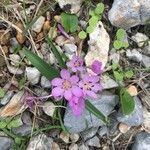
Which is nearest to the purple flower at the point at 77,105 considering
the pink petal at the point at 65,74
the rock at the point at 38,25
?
the pink petal at the point at 65,74

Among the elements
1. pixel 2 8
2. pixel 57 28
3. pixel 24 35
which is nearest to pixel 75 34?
pixel 57 28

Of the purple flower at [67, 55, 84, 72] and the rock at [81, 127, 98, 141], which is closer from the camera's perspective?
the purple flower at [67, 55, 84, 72]

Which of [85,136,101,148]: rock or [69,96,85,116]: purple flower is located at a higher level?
[69,96,85,116]: purple flower

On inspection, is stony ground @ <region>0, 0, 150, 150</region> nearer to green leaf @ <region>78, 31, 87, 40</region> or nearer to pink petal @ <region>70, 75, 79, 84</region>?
green leaf @ <region>78, 31, 87, 40</region>

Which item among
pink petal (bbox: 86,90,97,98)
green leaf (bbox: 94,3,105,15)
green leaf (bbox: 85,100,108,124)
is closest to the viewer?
pink petal (bbox: 86,90,97,98)

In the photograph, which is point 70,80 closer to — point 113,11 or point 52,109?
point 52,109

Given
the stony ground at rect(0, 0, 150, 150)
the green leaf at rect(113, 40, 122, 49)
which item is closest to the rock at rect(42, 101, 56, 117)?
the stony ground at rect(0, 0, 150, 150)

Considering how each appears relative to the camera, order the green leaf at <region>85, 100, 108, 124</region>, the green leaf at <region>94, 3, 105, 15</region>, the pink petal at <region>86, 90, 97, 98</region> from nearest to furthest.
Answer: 1. the pink petal at <region>86, 90, 97, 98</region>
2. the green leaf at <region>85, 100, 108, 124</region>
3. the green leaf at <region>94, 3, 105, 15</region>
